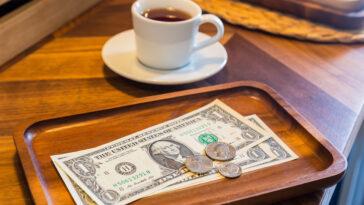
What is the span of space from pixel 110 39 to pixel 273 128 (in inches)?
13.9

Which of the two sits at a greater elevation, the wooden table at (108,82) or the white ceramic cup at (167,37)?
the white ceramic cup at (167,37)

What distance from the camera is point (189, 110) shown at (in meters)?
0.70

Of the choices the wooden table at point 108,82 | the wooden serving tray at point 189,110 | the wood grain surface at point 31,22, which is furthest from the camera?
the wood grain surface at point 31,22

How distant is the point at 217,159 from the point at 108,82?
0.90ft

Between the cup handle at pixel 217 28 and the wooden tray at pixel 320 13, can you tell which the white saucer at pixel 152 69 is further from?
the wooden tray at pixel 320 13

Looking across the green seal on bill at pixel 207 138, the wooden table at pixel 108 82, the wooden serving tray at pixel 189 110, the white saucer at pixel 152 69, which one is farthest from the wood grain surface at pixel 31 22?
the green seal on bill at pixel 207 138

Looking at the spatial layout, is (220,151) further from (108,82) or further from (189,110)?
(108,82)

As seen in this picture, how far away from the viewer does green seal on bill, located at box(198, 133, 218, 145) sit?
2.04ft

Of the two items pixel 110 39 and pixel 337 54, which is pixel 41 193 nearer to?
pixel 110 39

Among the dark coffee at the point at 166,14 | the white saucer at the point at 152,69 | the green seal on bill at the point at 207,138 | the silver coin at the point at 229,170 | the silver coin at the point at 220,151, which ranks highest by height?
the dark coffee at the point at 166,14

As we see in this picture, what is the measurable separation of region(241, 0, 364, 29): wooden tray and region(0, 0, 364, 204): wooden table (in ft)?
0.18

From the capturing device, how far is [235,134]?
0.64 m

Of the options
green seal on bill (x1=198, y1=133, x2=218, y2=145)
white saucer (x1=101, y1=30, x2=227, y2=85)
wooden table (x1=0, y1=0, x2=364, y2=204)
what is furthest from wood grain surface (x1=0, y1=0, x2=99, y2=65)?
green seal on bill (x1=198, y1=133, x2=218, y2=145)

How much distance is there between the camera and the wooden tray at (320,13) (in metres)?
0.94
